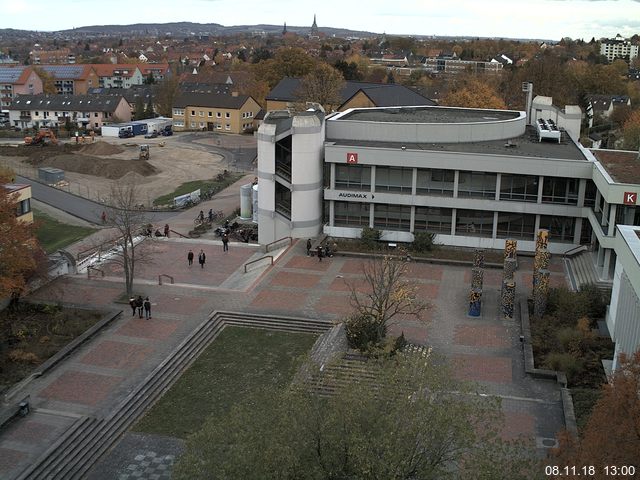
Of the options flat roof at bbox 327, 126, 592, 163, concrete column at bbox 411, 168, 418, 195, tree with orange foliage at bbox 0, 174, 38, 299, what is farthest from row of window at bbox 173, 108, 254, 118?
tree with orange foliage at bbox 0, 174, 38, 299

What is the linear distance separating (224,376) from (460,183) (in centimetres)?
2142

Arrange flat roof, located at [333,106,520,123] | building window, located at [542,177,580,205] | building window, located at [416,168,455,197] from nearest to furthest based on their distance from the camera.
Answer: building window, located at [542,177,580,205], building window, located at [416,168,455,197], flat roof, located at [333,106,520,123]

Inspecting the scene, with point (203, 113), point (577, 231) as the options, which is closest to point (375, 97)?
point (203, 113)

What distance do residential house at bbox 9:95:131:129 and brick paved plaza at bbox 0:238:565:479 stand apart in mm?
73071

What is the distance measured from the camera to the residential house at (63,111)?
111250 millimetres

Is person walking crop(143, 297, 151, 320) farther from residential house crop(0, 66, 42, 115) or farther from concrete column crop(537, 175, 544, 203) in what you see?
residential house crop(0, 66, 42, 115)

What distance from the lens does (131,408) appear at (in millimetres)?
25219

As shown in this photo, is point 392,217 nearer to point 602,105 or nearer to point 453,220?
point 453,220

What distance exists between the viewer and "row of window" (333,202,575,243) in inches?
1672

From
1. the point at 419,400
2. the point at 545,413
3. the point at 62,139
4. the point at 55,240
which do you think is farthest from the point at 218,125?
the point at 419,400

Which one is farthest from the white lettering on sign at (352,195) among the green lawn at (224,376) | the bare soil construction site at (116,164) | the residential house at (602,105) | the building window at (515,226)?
the residential house at (602,105)

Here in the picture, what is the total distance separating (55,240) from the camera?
48.9 m

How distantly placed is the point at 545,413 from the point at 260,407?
12.4 m

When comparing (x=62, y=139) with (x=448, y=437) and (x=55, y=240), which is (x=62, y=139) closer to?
(x=55, y=240)
